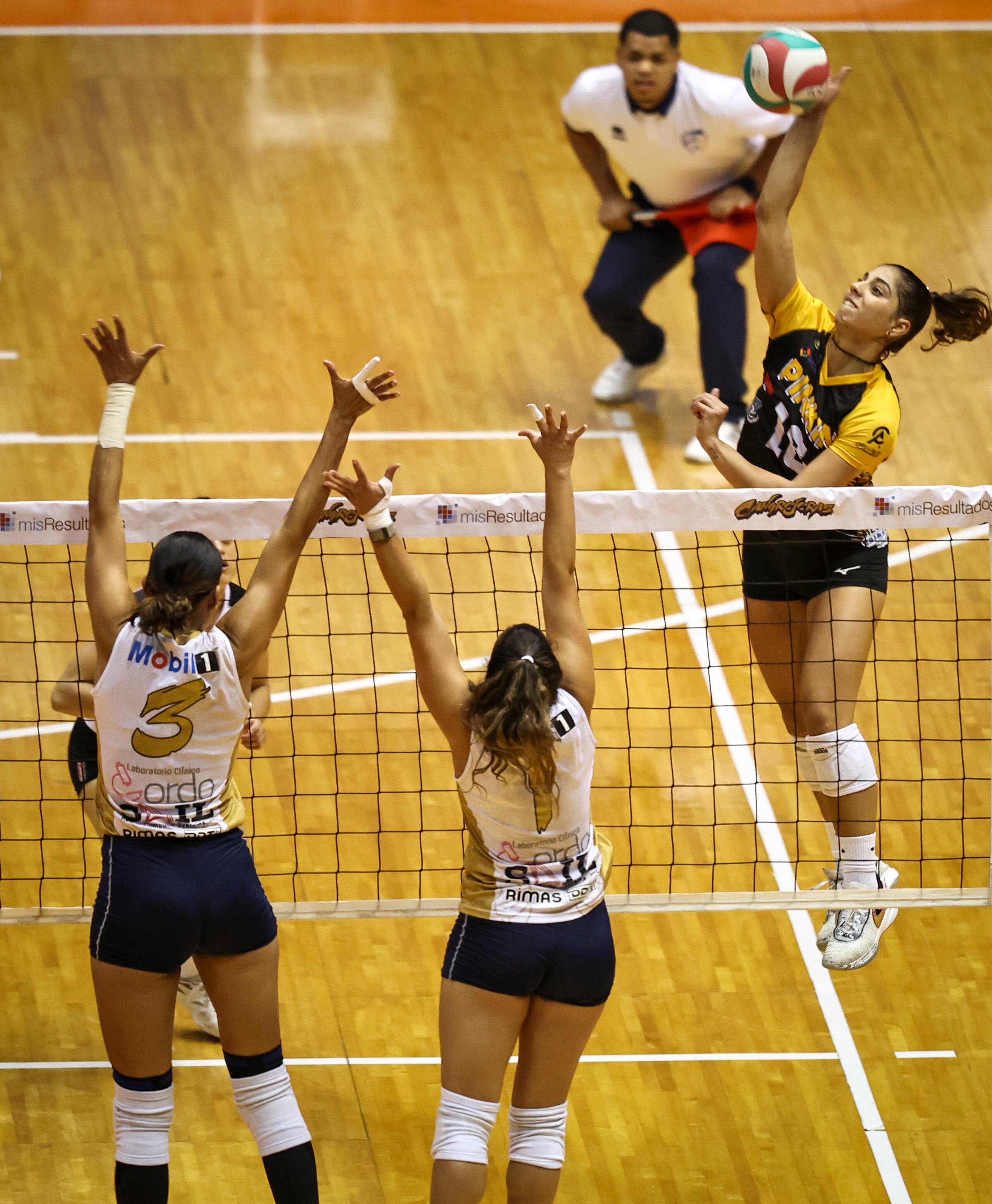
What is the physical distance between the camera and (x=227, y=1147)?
17.5ft

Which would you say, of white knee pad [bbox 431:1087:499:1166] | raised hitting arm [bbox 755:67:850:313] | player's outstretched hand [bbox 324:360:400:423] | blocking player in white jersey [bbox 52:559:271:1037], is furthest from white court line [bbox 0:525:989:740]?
white knee pad [bbox 431:1087:499:1166]

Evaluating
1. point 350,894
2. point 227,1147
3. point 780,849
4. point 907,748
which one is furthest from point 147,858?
point 907,748

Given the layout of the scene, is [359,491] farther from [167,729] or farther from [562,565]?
[167,729]

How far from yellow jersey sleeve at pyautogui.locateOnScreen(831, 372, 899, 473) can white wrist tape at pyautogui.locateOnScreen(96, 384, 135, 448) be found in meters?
2.18

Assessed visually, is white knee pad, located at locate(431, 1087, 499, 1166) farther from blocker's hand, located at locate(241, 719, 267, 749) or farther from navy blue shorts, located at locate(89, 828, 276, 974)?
blocker's hand, located at locate(241, 719, 267, 749)

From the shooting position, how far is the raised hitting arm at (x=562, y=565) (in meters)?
4.30

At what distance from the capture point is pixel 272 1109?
14.8 ft

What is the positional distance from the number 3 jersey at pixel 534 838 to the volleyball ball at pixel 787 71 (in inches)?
96.8

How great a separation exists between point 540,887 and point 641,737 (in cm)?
321

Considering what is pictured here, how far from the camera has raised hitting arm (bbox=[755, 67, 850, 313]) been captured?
527cm

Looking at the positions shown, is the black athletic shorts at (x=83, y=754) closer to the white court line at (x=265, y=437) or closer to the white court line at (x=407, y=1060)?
the white court line at (x=407, y=1060)

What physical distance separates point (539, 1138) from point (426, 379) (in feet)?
19.3

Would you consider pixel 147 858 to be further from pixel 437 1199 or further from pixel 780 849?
pixel 780 849

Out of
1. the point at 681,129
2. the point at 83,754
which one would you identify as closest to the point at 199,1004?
the point at 83,754
